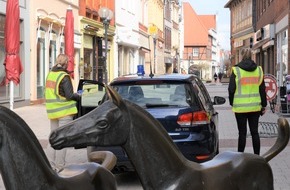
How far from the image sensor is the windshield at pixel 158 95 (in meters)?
7.39

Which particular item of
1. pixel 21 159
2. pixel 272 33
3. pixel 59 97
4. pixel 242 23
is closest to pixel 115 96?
pixel 21 159

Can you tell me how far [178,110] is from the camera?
7.23 meters

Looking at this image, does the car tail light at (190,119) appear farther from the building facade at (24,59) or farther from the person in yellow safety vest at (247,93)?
the building facade at (24,59)

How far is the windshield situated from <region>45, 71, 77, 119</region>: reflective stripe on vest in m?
1.20

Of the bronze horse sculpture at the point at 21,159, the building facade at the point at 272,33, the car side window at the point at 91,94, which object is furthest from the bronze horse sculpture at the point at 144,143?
the building facade at the point at 272,33

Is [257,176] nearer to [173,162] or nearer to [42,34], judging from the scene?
[173,162]

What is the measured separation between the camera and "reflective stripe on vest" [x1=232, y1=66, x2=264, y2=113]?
823cm

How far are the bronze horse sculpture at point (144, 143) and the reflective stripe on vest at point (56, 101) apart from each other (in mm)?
5526

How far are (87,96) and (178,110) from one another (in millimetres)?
3314

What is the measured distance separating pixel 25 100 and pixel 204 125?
14.7 metres

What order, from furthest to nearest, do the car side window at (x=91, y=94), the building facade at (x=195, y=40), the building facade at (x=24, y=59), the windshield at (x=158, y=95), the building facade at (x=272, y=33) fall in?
the building facade at (x=195, y=40) < the building facade at (x=272, y=33) < the building facade at (x=24, y=59) < the car side window at (x=91, y=94) < the windshield at (x=158, y=95)

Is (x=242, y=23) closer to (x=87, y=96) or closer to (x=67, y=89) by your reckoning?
(x=87, y=96)

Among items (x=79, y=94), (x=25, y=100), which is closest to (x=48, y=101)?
(x=79, y=94)

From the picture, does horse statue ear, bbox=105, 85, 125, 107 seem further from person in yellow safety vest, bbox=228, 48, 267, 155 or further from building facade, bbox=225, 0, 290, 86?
building facade, bbox=225, 0, 290, 86
